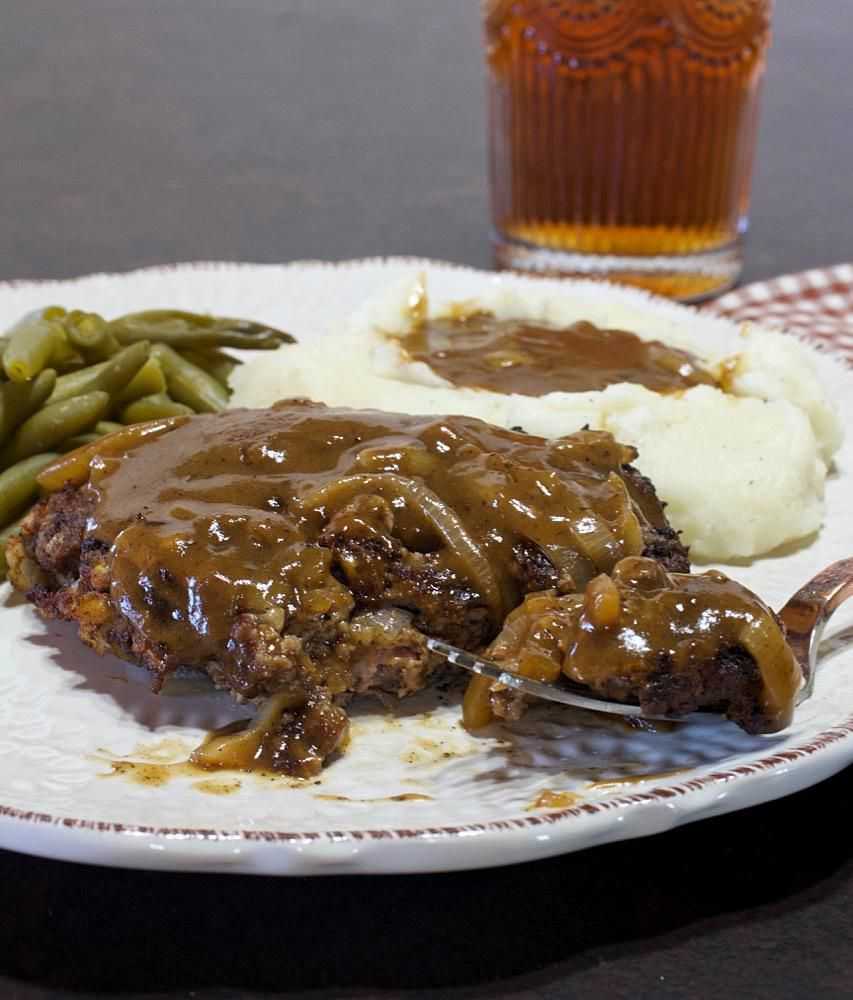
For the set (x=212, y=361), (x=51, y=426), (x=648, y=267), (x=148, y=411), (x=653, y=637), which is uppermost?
(x=653, y=637)

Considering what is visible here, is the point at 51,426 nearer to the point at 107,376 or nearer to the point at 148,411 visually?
the point at 107,376

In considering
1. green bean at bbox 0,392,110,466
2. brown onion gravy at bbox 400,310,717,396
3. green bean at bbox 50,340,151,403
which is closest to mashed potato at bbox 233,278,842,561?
brown onion gravy at bbox 400,310,717,396

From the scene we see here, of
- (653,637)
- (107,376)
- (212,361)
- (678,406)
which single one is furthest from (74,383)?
(653,637)

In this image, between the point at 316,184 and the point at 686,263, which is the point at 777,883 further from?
the point at 316,184

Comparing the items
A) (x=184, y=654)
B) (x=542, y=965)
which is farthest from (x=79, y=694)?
(x=542, y=965)

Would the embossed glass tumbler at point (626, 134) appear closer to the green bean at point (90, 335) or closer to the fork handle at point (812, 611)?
the green bean at point (90, 335)

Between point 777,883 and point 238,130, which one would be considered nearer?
point 777,883

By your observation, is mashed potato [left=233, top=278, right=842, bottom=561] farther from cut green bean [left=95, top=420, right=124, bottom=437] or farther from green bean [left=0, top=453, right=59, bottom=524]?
green bean [left=0, top=453, right=59, bottom=524]
